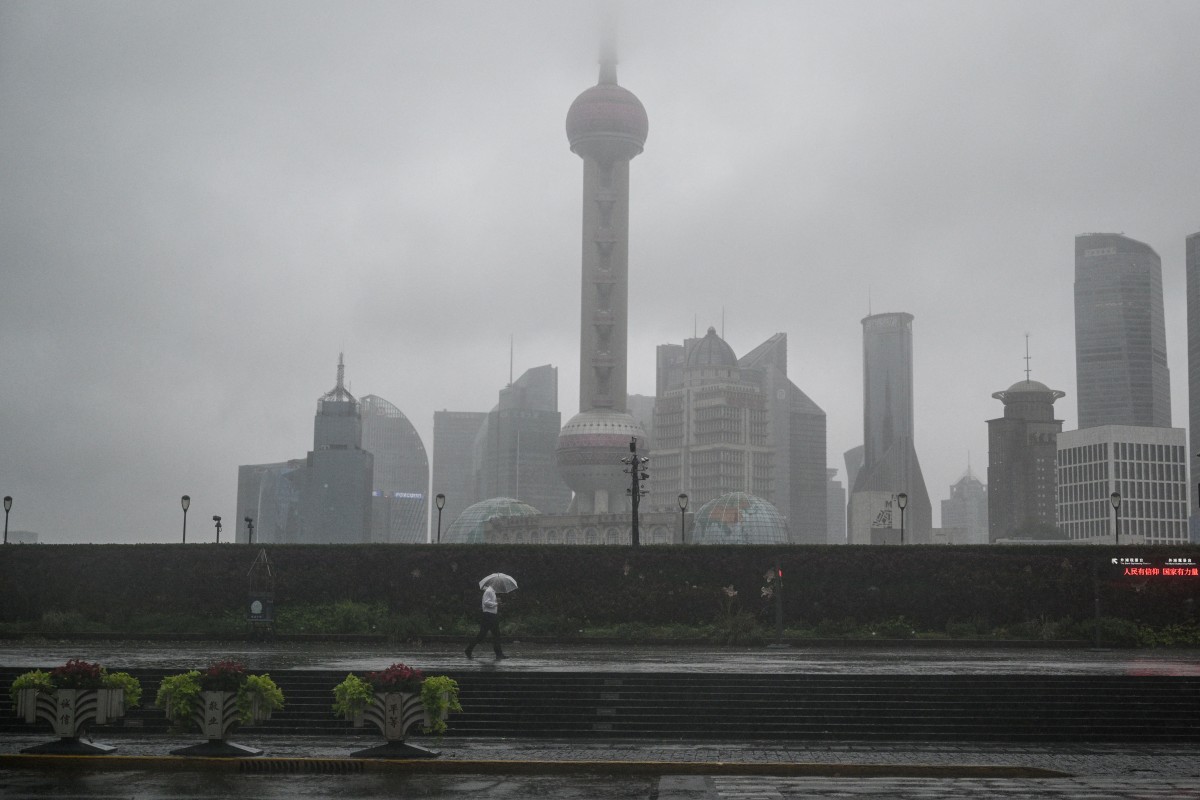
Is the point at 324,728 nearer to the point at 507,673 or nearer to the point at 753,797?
the point at 507,673

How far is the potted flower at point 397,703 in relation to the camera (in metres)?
19.5

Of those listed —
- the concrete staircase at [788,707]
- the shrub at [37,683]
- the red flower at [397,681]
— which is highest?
the red flower at [397,681]

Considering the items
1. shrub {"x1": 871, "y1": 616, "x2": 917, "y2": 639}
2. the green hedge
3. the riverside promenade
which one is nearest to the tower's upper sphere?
the green hedge

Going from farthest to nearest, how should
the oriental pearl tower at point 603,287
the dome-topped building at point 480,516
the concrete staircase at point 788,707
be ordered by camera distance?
the oriental pearl tower at point 603,287, the dome-topped building at point 480,516, the concrete staircase at point 788,707

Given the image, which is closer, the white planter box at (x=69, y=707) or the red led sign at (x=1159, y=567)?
the white planter box at (x=69, y=707)

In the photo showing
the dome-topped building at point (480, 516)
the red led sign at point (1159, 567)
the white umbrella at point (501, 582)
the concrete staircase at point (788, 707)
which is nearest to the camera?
the concrete staircase at point (788, 707)

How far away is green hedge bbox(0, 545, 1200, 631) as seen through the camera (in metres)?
43.1

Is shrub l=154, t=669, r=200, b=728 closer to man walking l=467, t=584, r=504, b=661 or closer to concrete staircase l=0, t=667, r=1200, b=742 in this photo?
concrete staircase l=0, t=667, r=1200, b=742

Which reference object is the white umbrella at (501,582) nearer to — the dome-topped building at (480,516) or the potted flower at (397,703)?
the potted flower at (397,703)

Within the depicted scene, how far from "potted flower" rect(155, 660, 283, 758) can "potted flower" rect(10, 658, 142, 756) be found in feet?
3.31

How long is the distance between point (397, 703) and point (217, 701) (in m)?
2.71

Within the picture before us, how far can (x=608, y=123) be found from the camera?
181375 millimetres

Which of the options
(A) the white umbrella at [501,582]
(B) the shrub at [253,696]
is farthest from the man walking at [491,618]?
(B) the shrub at [253,696]

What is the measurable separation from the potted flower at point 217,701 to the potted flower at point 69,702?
1.01 meters
